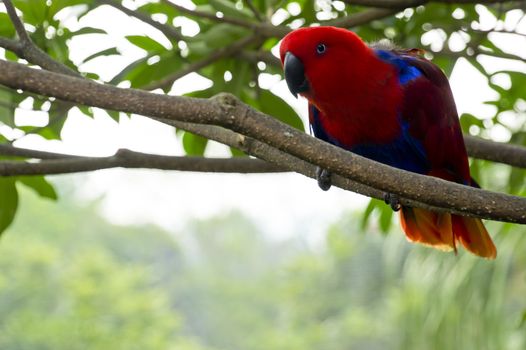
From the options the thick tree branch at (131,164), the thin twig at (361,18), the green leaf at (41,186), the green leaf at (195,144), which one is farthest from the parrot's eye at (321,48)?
the green leaf at (41,186)

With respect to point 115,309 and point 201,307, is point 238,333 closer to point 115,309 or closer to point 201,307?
point 201,307

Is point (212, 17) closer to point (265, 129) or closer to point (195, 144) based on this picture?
point (195, 144)

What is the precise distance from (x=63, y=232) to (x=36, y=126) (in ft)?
26.4

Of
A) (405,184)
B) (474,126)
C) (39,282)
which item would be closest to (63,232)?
(39,282)

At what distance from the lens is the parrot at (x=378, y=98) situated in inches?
56.8

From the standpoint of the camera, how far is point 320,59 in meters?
1.45

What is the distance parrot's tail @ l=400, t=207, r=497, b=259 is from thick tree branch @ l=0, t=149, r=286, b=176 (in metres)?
0.40

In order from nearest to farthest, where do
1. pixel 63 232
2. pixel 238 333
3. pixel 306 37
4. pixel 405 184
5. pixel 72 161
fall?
1. pixel 405 184
2. pixel 72 161
3. pixel 306 37
4. pixel 63 232
5. pixel 238 333

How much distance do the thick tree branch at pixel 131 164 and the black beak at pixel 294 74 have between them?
0.50 feet

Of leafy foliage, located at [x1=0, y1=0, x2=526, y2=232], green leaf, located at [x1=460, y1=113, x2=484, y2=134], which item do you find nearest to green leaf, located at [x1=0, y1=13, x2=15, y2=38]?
leafy foliage, located at [x1=0, y1=0, x2=526, y2=232]

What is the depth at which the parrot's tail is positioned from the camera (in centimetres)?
157

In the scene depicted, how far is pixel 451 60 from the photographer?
1.69 meters

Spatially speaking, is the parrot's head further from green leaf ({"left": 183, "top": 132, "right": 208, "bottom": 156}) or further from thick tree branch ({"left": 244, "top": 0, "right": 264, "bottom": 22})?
green leaf ({"left": 183, "top": 132, "right": 208, "bottom": 156})

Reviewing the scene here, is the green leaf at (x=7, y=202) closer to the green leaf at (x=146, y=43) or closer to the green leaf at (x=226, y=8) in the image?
the green leaf at (x=146, y=43)
